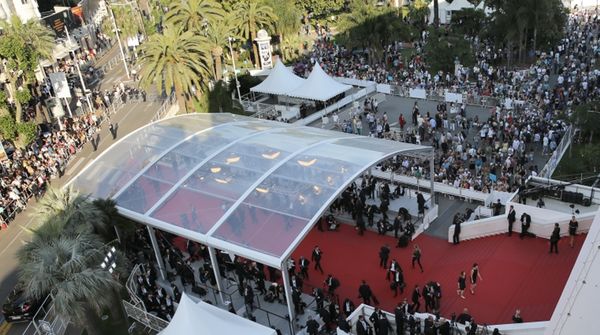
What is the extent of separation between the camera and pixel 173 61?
3309cm

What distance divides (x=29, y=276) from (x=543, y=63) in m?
37.0

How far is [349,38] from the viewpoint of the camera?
45.5 metres

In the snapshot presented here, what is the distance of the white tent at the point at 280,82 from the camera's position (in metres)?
38.7

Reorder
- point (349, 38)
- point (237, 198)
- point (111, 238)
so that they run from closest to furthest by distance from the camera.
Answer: point (237, 198)
point (111, 238)
point (349, 38)

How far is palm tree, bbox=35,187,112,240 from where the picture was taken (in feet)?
60.0

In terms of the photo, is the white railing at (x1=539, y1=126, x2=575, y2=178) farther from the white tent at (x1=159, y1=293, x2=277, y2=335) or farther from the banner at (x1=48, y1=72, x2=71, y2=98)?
the banner at (x1=48, y1=72, x2=71, y2=98)

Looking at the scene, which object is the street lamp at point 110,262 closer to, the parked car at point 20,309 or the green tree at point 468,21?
the parked car at point 20,309

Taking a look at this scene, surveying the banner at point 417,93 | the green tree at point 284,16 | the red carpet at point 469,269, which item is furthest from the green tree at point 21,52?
the banner at point 417,93

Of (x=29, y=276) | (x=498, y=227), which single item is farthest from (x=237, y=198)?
(x=498, y=227)

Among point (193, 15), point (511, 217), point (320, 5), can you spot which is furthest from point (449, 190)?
point (320, 5)

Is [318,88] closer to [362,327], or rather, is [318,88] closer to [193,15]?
[193,15]

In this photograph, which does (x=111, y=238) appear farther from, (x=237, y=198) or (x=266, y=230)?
(x=266, y=230)

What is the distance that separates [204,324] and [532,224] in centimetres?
1239

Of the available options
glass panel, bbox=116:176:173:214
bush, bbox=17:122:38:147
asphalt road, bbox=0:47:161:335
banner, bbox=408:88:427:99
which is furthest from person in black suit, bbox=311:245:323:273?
bush, bbox=17:122:38:147
